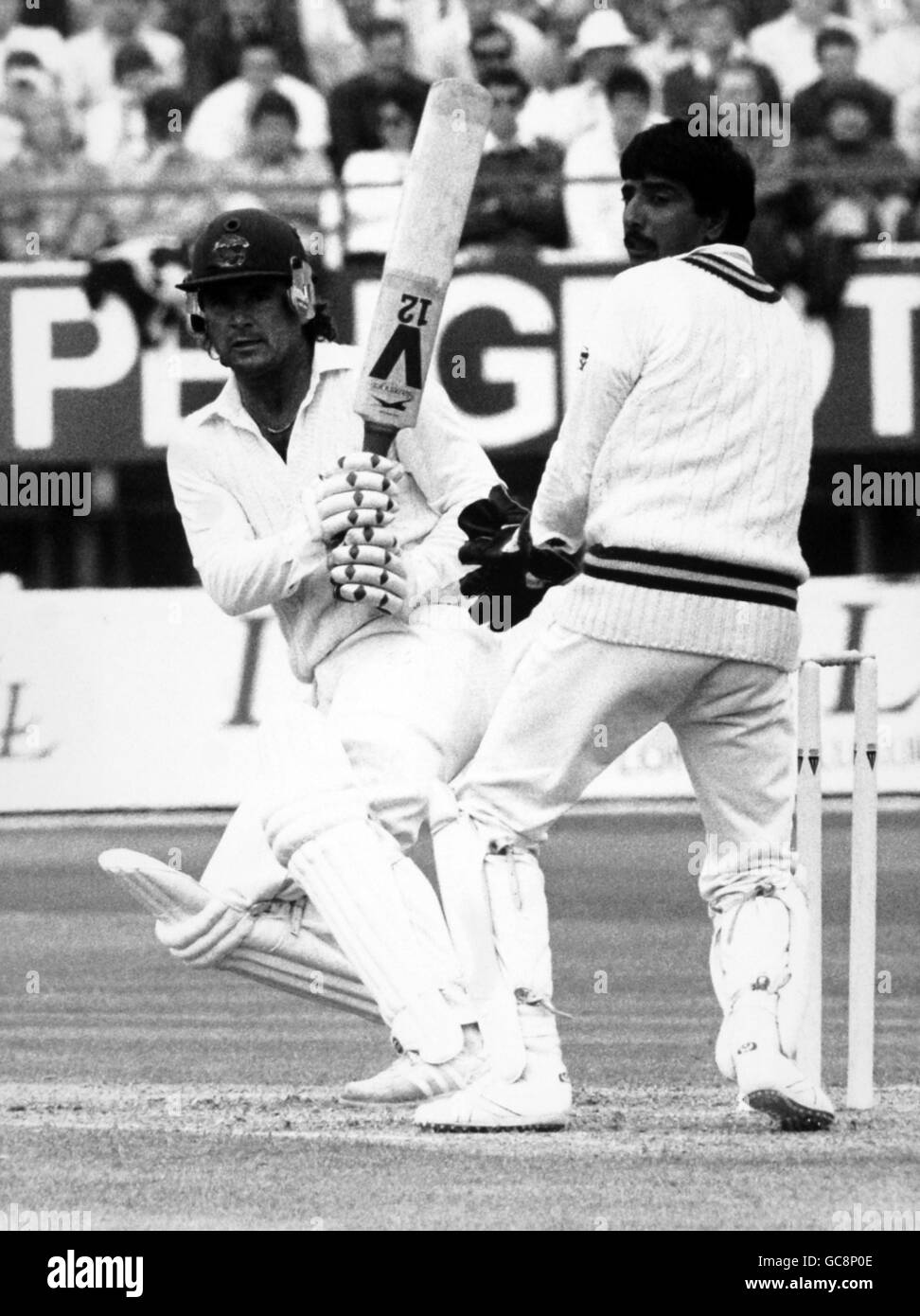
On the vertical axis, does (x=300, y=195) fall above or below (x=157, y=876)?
above

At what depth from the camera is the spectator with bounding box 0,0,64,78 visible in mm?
14070

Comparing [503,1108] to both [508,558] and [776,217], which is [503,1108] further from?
[776,217]

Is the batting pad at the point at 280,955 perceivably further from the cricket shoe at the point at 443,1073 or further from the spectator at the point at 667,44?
the spectator at the point at 667,44

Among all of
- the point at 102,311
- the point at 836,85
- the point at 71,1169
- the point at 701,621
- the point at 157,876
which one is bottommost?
the point at 71,1169

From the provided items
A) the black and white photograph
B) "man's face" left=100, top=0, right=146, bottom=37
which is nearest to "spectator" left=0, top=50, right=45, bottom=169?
"man's face" left=100, top=0, right=146, bottom=37

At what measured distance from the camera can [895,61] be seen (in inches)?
540

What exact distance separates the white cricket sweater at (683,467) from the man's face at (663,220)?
126 millimetres

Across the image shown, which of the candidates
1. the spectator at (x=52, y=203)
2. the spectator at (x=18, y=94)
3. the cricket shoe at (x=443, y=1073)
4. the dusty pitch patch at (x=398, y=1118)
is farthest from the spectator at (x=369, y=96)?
the cricket shoe at (x=443, y=1073)

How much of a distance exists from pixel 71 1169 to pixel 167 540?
9.12 metres

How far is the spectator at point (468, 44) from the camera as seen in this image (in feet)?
45.0

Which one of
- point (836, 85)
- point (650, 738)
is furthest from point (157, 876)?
point (836, 85)

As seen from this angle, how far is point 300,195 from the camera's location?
42.2 feet
